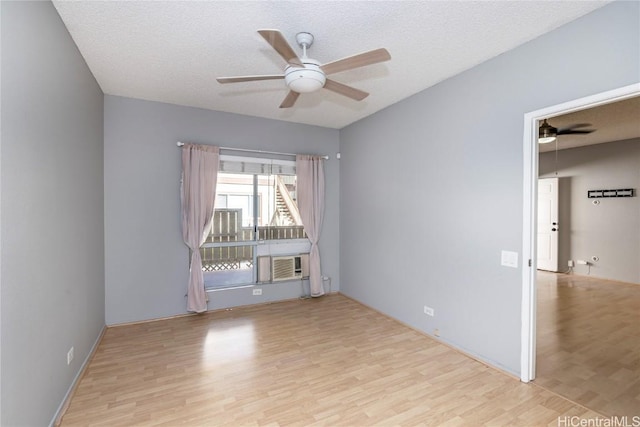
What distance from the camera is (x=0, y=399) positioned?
4.37ft

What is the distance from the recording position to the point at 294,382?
239cm

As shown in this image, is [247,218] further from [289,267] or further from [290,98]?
[290,98]

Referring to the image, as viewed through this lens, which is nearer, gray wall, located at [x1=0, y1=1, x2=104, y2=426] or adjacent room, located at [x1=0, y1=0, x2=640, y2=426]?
gray wall, located at [x1=0, y1=1, x2=104, y2=426]

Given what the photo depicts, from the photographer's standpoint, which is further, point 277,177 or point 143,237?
point 277,177

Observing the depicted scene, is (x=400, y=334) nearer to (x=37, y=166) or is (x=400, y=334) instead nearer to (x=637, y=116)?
(x=37, y=166)

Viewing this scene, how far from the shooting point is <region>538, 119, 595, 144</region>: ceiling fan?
382 centimetres

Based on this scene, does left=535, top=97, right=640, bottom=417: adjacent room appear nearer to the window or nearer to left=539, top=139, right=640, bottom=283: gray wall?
left=539, top=139, right=640, bottom=283: gray wall

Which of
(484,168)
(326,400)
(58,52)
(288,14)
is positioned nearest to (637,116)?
(484,168)

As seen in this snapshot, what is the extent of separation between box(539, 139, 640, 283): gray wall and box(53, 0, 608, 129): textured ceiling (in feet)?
17.2

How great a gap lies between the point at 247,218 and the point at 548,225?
6.63 metres

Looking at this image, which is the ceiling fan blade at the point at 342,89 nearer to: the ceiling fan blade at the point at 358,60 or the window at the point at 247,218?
the ceiling fan blade at the point at 358,60

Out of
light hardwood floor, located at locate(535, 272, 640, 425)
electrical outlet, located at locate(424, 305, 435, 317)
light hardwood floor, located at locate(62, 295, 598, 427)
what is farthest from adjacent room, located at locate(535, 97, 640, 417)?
electrical outlet, located at locate(424, 305, 435, 317)

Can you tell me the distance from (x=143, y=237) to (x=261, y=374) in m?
2.38

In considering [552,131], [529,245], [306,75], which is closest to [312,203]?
[306,75]
